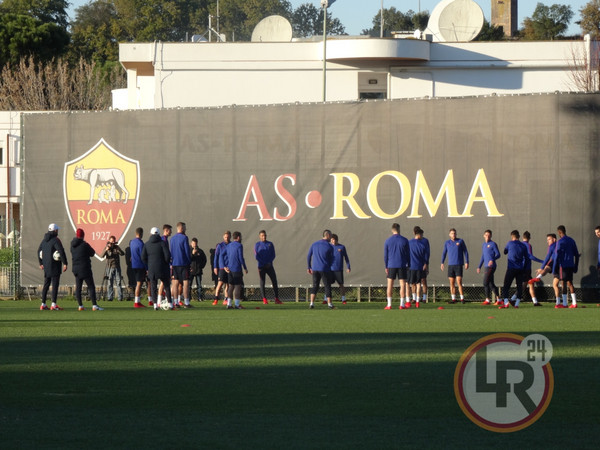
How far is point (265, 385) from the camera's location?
34.3 ft

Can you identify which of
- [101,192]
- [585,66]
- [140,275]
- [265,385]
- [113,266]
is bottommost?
[265,385]

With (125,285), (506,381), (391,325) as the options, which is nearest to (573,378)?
(506,381)

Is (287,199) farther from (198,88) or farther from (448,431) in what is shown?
(448,431)

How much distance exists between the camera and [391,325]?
18.6m

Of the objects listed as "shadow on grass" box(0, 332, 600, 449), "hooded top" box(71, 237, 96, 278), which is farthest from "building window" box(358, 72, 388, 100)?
"shadow on grass" box(0, 332, 600, 449)

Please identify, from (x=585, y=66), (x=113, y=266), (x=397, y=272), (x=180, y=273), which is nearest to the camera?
(x=397, y=272)

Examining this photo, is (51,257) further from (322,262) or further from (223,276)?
(322,262)

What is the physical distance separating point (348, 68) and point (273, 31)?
522 cm

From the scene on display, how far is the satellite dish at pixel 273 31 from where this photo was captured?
49.9 meters

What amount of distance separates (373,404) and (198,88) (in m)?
37.1

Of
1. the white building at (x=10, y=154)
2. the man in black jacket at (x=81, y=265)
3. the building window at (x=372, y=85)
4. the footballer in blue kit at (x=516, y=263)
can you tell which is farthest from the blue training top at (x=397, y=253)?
the white building at (x=10, y=154)

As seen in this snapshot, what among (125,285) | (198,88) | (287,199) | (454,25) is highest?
(454,25)

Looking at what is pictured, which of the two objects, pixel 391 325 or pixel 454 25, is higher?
pixel 454 25

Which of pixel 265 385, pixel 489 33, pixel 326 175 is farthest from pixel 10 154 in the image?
pixel 265 385
